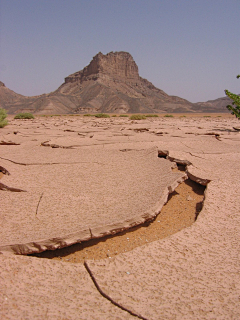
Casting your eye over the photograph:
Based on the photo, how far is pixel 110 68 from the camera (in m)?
74.4

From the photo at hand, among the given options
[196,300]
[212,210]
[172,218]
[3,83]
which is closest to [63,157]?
[172,218]

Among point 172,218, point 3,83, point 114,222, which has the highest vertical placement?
point 3,83

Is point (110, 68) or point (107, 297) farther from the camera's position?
point (110, 68)

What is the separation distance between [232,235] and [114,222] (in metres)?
0.80

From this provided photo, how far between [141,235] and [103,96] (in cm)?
5832

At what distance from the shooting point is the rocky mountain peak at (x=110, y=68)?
70.7 metres

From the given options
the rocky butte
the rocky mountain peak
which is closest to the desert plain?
the rocky butte

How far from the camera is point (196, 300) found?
1.15m

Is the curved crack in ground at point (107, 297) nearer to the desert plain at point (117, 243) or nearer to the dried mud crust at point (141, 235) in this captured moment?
the desert plain at point (117, 243)

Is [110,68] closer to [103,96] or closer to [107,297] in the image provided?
[103,96]

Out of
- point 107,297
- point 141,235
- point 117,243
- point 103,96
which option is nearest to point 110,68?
point 103,96

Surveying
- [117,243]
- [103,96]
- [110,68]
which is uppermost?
[110,68]

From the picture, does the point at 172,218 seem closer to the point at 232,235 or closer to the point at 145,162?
the point at 232,235

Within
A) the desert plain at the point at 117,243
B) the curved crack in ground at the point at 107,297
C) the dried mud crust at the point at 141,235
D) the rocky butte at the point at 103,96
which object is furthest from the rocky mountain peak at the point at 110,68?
the curved crack in ground at the point at 107,297
